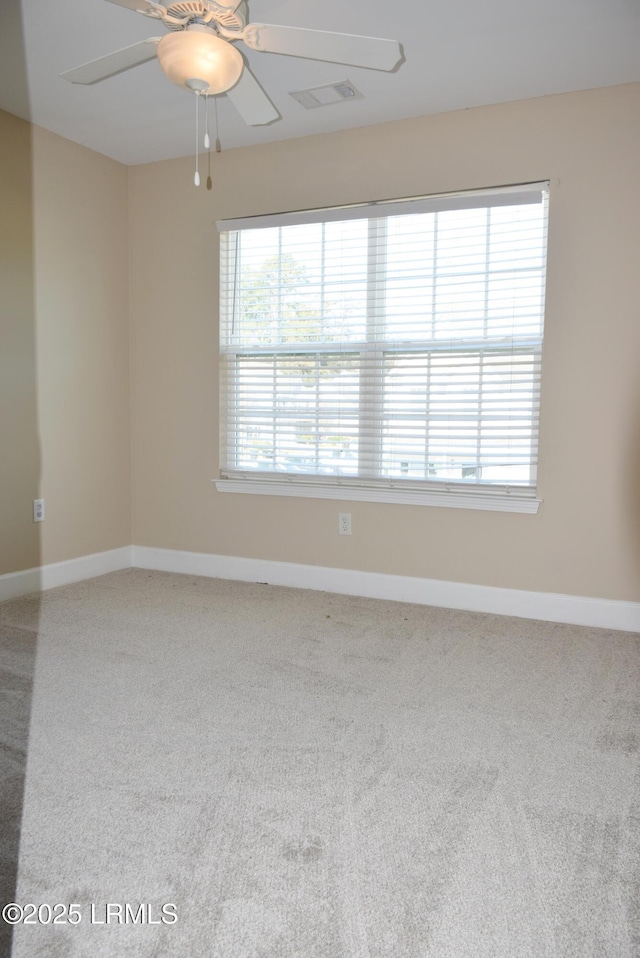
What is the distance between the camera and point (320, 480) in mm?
3525

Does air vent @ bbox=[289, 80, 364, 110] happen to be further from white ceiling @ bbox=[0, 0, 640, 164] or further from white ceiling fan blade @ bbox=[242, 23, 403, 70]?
white ceiling fan blade @ bbox=[242, 23, 403, 70]

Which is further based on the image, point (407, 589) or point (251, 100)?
point (407, 589)

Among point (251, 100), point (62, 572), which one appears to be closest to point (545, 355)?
point (251, 100)

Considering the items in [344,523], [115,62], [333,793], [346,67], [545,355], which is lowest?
[333,793]

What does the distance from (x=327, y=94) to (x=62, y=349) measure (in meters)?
1.87

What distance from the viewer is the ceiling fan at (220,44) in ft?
5.56

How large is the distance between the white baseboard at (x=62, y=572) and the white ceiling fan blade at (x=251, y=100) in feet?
7.98

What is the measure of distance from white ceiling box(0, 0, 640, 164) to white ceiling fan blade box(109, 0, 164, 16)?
0.72m

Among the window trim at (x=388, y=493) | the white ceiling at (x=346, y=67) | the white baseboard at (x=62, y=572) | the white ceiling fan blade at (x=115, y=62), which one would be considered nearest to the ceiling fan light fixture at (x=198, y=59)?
the white ceiling fan blade at (x=115, y=62)

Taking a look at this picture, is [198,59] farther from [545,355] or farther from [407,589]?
[407,589]

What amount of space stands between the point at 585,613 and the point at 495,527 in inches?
22.0

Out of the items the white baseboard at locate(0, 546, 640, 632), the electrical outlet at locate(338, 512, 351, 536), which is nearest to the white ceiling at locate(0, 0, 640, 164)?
the electrical outlet at locate(338, 512, 351, 536)

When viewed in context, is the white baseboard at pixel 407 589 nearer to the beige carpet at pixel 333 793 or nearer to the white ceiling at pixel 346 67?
the beige carpet at pixel 333 793

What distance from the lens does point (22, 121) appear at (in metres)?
3.26
